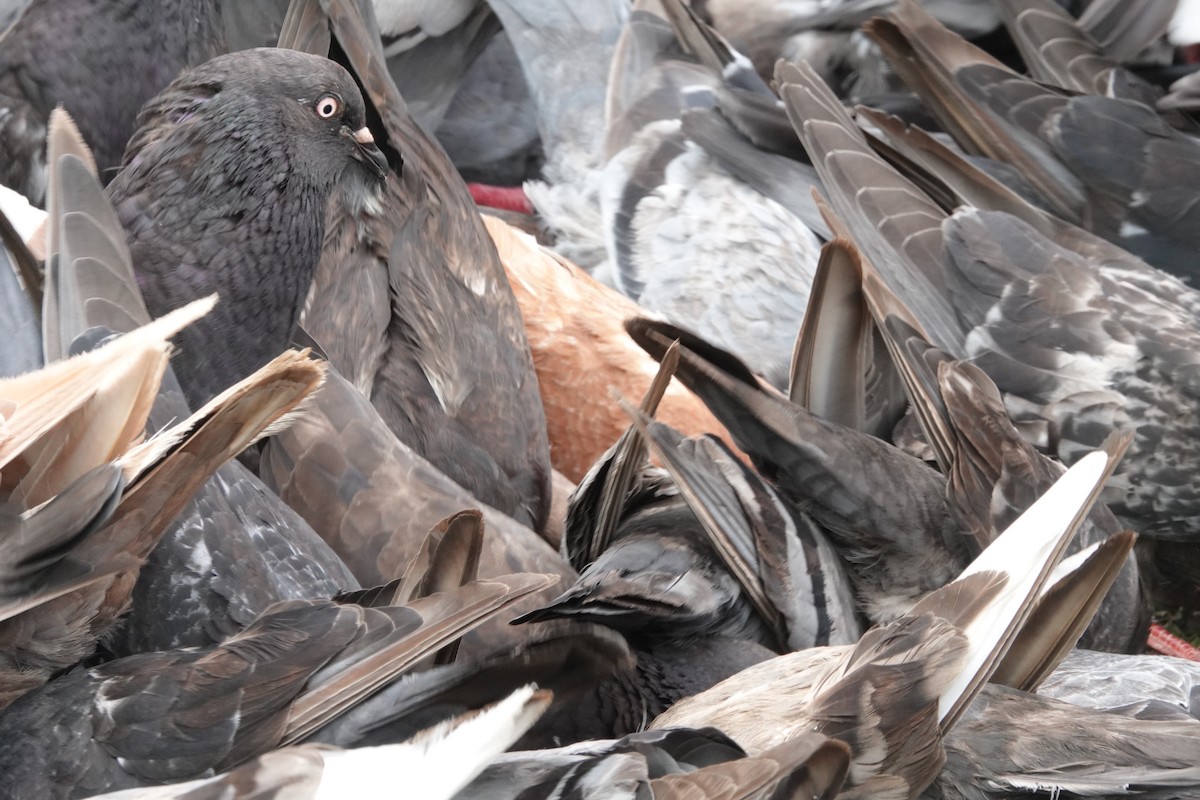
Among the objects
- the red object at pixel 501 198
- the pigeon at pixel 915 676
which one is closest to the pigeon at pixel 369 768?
the pigeon at pixel 915 676

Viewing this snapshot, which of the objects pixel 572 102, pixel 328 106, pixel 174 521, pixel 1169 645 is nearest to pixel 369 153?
pixel 328 106

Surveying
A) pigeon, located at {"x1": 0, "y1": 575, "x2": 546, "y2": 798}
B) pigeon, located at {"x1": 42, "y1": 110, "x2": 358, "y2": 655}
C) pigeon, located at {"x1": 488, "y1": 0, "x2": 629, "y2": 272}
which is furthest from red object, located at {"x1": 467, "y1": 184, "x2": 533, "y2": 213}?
pigeon, located at {"x1": 0, "y1": 575, "x2": 546, "y2": 798}

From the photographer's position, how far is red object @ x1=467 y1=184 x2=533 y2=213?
147 inches

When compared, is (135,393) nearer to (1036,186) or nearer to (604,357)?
(604,357)

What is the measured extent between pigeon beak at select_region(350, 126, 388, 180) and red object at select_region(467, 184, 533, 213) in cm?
130

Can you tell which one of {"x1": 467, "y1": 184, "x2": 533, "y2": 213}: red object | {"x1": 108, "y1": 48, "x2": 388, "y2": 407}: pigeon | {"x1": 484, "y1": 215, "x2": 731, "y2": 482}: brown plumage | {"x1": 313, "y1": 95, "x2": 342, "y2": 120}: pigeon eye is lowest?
{"x1": 484, "y1": 215, "x2": 731, "y2": 482}: brown plumage

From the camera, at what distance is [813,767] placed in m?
1.41

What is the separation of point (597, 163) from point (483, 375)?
107cm

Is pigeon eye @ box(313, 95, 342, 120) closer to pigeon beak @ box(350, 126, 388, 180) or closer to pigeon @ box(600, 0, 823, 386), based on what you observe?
pigeon beak @ box(350, 126, 388, 180)

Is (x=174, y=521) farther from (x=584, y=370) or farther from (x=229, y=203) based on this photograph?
(x=584, y=370)

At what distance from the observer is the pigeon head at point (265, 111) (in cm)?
218

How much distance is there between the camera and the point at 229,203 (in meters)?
2.19

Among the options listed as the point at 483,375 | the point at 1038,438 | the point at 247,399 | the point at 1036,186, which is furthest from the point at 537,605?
the point at 1036,186

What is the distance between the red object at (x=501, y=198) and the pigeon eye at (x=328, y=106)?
1455 millimetres
